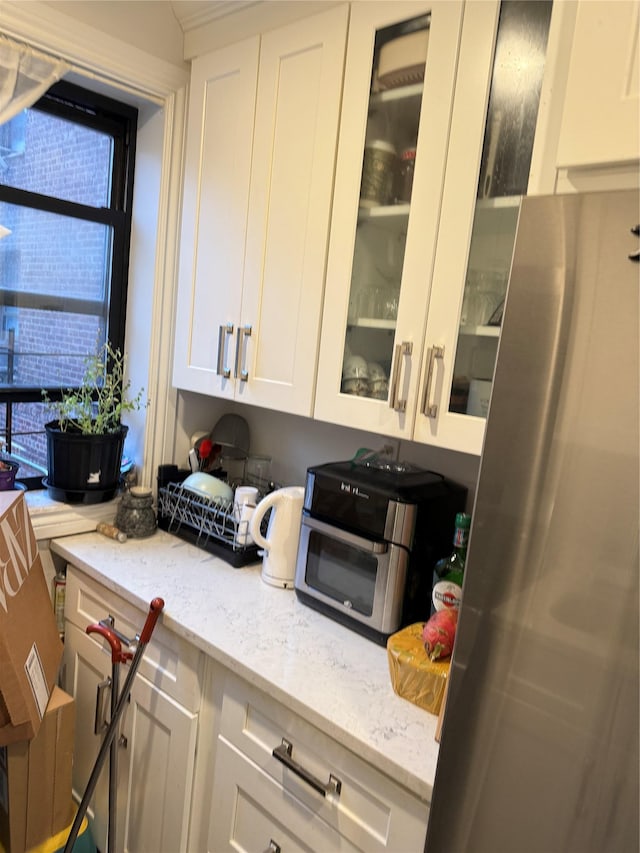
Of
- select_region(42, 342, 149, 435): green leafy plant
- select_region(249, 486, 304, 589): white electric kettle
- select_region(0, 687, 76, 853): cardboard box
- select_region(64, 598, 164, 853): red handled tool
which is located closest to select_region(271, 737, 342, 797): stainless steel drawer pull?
select_region(64, 598, 164, 853): red handled tool

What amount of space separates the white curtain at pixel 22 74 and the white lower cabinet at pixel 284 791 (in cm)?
154

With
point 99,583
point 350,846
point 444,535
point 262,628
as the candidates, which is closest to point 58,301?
point 99,583

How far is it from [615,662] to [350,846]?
720 millimetres

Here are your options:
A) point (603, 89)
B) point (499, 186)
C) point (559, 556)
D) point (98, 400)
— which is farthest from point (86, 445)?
point (603, 89)

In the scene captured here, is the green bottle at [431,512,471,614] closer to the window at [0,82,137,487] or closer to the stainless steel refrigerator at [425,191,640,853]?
the stainless steel refrigerator at [425,191,640,853]

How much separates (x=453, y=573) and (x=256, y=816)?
67 centimetres

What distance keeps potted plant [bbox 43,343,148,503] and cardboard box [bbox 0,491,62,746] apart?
29cm

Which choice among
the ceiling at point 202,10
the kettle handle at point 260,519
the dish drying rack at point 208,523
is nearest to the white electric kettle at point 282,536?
the kettle handle at point 260,519

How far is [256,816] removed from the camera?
130 cm

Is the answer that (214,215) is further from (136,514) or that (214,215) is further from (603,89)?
(603,89)

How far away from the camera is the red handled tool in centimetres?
139

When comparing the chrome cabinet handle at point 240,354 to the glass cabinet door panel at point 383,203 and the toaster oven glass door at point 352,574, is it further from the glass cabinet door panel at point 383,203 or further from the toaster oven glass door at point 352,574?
the toaster oven glass door at point 352,574

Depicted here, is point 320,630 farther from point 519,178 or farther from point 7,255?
point 7,255

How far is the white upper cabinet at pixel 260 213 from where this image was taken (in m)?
1.55
